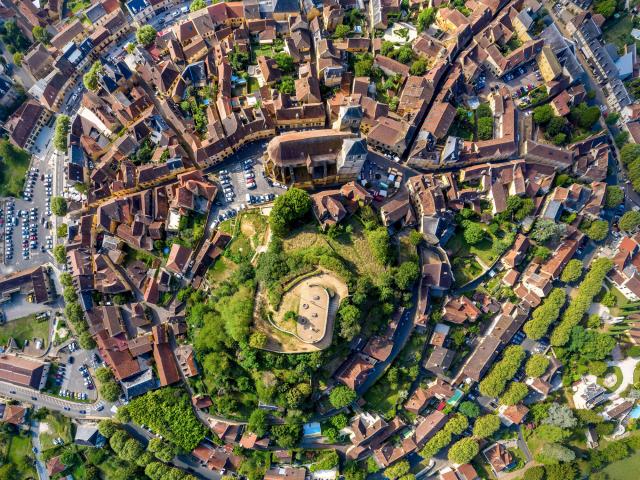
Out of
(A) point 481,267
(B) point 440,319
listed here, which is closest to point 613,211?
(A) point 481,267

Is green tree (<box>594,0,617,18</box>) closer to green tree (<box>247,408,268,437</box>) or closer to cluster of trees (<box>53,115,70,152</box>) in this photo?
green tree (<box>247,408,268,437</box>)

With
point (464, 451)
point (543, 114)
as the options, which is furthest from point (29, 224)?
point (543, 114)

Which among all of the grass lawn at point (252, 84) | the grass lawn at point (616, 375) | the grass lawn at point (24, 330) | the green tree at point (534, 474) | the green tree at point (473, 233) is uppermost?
the grass lawn at point (252, 84)

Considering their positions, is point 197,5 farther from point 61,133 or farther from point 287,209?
point 287,209

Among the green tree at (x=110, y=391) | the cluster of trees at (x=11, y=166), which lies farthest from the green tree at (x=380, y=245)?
the cluster of trees at (x=11, y=166)

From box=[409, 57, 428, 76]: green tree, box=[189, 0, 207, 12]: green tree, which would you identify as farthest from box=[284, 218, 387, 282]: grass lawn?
box=[189, 0, 207, 12]: green tree

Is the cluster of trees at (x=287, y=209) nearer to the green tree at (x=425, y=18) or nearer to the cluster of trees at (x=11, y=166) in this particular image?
the green tree at (x=425, y=18)

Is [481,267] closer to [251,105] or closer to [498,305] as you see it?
[498,305]
